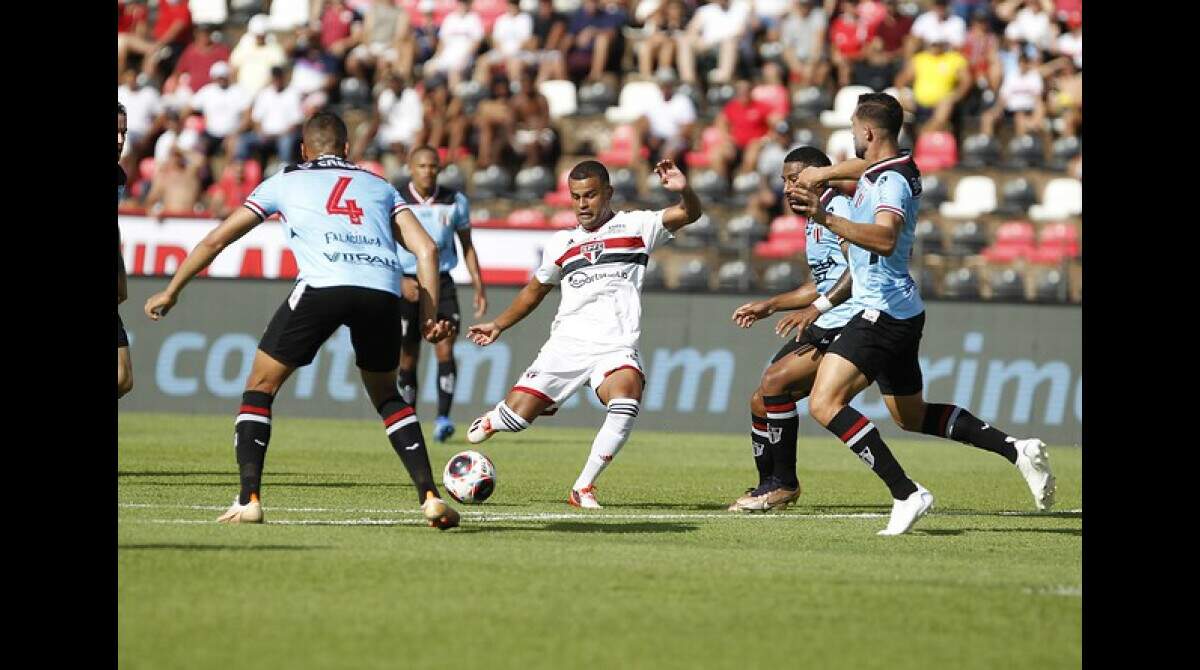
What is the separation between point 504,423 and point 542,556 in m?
3.19

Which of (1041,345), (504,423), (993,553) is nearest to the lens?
(993,553)

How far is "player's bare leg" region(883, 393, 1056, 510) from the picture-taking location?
11164 mm

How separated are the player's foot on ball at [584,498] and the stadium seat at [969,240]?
1187 centimetres

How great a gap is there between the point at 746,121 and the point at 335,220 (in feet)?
54.0

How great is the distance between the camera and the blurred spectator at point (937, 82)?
2600cm

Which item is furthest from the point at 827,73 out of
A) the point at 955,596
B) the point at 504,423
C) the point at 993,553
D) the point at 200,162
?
the point at 955,596

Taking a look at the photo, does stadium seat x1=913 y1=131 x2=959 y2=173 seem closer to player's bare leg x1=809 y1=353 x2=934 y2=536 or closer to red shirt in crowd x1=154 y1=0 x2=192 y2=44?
red shirt in crowd x1=154 y1=0 x2=192 y2=44

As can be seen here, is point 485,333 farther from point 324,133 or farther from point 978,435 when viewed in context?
point 978,435

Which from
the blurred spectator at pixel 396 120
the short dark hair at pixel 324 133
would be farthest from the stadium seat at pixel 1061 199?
the short dark hair at pixel 324 133

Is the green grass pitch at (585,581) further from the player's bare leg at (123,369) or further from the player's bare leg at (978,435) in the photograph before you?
the player's bare leg at (123,369)

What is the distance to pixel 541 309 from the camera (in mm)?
21797

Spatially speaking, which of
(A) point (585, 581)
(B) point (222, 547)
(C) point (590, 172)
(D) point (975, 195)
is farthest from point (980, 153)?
(A) point (585, 581)

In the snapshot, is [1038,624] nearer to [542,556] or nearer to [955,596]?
[955,596]
